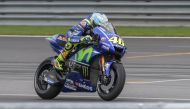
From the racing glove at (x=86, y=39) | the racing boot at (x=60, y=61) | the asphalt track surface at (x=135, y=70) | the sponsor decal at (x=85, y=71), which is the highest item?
the racing glove at (x=86, y=39)

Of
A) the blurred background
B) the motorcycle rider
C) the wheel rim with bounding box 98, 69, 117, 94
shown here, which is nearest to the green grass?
the blurred background

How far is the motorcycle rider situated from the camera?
7.87 m

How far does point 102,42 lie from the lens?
7641 mm

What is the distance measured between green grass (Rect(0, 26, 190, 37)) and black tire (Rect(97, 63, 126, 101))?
12.9 meters

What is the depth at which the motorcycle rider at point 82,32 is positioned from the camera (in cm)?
787

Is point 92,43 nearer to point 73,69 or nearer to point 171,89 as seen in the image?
point 73,69

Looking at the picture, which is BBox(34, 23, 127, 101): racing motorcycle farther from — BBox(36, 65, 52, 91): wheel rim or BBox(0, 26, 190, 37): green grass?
BBox(0, 26, 190, 37): green grass

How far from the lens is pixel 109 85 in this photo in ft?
24.7

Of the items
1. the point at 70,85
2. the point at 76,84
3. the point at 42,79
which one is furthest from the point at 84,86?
the point at 42,79

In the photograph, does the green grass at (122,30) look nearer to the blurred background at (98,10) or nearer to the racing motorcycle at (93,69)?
the blurred background at (98,10)

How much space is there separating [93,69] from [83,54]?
0.25 metres

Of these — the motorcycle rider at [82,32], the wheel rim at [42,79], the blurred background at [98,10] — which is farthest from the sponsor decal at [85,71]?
the blurred background at [98,10]

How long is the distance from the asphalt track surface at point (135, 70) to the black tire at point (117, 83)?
25.1 inches

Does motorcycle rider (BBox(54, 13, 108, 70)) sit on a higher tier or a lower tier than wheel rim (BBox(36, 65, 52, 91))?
higher
